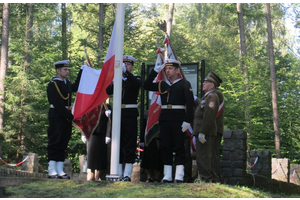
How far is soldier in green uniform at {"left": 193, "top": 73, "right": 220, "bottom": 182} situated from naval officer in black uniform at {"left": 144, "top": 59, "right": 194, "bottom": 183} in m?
0.46

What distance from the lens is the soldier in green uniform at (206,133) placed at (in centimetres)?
816

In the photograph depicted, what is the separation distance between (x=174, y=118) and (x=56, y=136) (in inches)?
79.3

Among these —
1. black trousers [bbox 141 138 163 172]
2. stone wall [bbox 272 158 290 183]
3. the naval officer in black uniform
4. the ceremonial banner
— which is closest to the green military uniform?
the naval officer in black uniform

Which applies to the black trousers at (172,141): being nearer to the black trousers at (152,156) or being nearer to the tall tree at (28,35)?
the black trousers at (152,156)

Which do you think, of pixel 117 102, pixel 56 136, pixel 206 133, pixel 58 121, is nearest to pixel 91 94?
pixel 58 121

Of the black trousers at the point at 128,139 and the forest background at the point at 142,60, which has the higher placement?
the forest background at the point at 142,60

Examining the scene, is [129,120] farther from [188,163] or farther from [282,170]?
[282,170]

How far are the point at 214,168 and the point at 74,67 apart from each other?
736 inches

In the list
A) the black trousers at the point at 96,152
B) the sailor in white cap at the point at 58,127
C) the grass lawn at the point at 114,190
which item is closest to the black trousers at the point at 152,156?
the black trousers at the point at 96,152

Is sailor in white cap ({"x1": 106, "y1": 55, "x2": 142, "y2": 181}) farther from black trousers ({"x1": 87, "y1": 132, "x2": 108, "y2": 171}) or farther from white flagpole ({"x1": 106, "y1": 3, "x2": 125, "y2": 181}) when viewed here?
black trousers ({"x1": 87, "y1": 132, "x2": 108, "y2": 171})

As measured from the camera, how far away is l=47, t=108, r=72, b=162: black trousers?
804 cm

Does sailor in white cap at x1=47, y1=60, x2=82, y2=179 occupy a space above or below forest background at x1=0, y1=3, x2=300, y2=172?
below

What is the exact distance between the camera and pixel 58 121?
8.13 meters

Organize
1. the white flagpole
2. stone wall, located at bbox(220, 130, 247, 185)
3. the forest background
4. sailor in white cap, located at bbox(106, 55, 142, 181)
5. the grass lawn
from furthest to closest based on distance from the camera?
the forest background
stone wall, located at bbox(220, 130, 247, 185)
sailor in white cap, located at bbox(106, 55, 142, 181)
the white flagpole
the grass lawn
